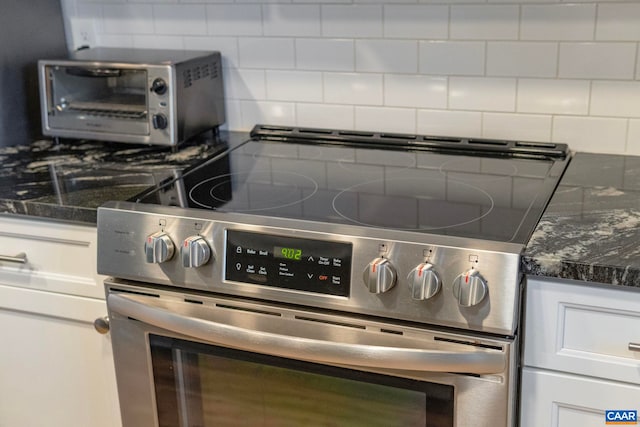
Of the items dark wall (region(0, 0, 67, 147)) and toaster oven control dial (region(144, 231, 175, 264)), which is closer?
toaster oven control dial (region(144, 231, 175, 264))

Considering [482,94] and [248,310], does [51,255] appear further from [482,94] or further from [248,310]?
[482,94]

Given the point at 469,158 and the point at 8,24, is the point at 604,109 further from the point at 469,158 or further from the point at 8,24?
the point at 8,24

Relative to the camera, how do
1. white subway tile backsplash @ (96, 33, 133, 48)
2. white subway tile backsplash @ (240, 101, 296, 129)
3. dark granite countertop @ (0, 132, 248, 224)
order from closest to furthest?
dark granite countertop @ (0, 132, 248, 224) → white subway tile backsplash @ (240, 101, 296, 129) → white subway tile backsplash @ (96, 33, 133, 48)

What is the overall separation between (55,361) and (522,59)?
1304 millimetres

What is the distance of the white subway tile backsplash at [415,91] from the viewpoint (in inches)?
76.3

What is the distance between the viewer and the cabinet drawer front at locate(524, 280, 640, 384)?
1.29 meters

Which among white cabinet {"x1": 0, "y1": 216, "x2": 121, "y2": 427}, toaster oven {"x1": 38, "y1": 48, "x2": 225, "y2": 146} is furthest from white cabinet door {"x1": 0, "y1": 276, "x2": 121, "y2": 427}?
toaster oven {"x1": 38, "y1": 48, "x2": 225, "y2": 146}

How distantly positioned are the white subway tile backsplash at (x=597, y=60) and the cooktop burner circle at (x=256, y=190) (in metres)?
0.65

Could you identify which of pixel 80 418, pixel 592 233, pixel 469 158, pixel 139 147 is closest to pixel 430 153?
pixel 469 158

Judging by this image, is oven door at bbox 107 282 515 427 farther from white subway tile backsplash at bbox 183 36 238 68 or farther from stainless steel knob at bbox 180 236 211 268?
white subway tile backsplash at bbox 183 36 238 68

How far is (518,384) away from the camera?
1.39 meters

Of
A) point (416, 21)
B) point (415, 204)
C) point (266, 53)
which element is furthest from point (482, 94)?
point (266, 53)

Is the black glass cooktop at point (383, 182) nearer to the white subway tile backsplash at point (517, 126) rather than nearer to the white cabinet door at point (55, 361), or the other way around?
the white subway tile backsplash at point (517, 126)

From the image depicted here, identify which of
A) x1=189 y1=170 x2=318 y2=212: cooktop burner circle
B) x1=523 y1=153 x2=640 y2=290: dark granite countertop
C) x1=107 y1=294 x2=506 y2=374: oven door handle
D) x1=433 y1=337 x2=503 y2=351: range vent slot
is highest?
x1=189 y1=170 x2=318 y2=212: cooktop burner circle
